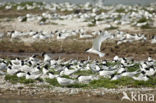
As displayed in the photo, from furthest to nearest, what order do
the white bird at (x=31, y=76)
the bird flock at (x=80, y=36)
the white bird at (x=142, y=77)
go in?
the bird flock at (x=80, y=36) < the white bird at (x=31, y=76) < the white bird at (x=142, y=77)

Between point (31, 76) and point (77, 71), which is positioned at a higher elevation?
point (77, 71)

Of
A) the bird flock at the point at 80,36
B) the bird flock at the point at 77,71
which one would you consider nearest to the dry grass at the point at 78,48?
the bird flock at the point at 80,36

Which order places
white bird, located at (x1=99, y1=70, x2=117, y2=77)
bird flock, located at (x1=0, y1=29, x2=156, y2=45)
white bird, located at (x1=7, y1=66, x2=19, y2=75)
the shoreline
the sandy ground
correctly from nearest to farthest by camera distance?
the sandy ground
the shoreline
white bird, located at (x1=99, y1=70, x2=117, y2=77)
white bird, located at (x1=7, y1=66, x2=19, y2=75)
bird flock, located at (x1=0, y1=29, x2=156, y2=45)

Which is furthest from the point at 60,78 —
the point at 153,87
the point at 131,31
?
the point at 131,31

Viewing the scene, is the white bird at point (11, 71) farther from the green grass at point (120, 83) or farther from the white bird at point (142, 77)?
the white bird at point (142, 77)

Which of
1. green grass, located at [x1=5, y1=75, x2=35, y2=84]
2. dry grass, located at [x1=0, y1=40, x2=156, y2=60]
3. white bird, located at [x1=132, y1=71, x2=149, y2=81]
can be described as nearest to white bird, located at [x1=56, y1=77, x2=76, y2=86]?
green grass, located at [x1=5, y1=75, x2=35, y2=84]

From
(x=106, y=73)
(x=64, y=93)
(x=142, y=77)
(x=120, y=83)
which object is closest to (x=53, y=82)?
(x=64, y=93)

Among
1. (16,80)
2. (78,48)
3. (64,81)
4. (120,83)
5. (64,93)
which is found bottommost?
(64,93)

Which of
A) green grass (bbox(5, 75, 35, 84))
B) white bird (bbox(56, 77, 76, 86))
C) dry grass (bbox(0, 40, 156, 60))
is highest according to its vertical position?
dry grass (bbox(0, 40, 156, 60))

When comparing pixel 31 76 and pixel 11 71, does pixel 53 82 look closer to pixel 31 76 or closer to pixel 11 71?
pixel 31 76

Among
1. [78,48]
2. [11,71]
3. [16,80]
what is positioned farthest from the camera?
[78,48]

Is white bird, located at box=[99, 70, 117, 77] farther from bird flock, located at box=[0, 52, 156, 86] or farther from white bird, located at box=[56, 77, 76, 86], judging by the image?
white bird, located at box=[56, 77, 76, 86]

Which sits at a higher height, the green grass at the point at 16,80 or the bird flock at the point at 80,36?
the bird flock at the point at 80,36

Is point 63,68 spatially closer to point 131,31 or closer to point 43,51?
point 43,51
